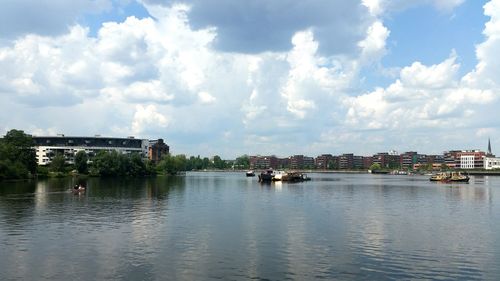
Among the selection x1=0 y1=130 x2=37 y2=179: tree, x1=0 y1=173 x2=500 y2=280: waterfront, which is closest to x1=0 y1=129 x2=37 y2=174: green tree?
x1=0 y1=130 x2=37 y2=179: tree

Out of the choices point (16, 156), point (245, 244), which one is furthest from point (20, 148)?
point (245, 244)

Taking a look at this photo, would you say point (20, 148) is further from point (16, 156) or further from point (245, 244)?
point (245, 244)

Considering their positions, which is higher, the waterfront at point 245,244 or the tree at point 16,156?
the tree at point 16,156

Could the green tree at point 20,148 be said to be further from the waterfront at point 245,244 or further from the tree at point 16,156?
the waterfront at point 245,244

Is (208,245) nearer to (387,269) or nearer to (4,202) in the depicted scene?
(387,269)

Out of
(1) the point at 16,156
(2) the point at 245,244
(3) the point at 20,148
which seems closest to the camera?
(2) the point at 245,244

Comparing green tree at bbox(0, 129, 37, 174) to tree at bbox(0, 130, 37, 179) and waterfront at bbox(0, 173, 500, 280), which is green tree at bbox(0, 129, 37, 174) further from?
waterfront at bbox(0, 173, 500, 280)

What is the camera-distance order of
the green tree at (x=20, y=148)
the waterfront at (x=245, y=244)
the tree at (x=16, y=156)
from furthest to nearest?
1. the green tree at (x=20, y=148)
2. the tree at (x=16, y=156)
3. the waterfront at (x=245, y=244)

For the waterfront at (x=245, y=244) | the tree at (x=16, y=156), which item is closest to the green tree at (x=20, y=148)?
the tree at (x=16, y=156)

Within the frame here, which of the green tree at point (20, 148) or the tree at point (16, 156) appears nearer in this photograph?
the tree at point (16, 156)

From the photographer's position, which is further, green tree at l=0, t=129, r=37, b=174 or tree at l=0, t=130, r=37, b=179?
green tree at l=0, t=129, r=37, b=174

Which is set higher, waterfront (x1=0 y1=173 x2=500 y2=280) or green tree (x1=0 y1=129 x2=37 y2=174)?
green tree (x1=0 y1=129 x2=37 y2=174)

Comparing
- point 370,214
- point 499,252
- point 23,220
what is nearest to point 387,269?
point 499,252

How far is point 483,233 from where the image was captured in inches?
1955
